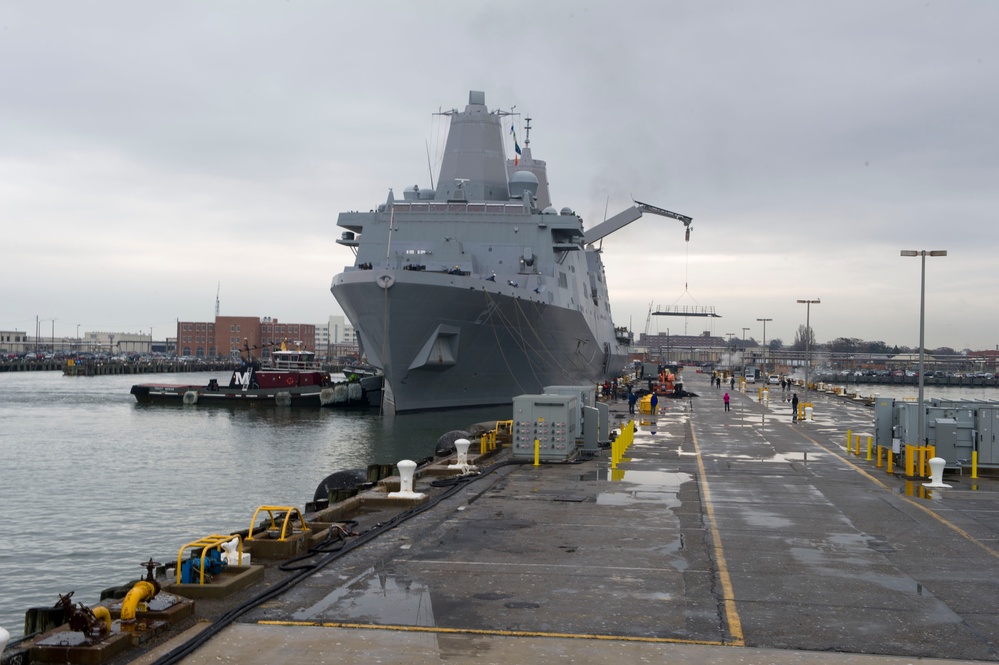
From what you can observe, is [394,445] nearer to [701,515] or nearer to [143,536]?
[143,536]

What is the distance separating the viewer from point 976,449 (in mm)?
22219

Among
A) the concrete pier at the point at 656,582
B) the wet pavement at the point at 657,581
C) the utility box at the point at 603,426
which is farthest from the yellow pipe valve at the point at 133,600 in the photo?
the utility box at the point at 603,426

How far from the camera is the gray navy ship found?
3938 cm

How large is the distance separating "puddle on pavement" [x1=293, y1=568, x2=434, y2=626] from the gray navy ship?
91.3ft

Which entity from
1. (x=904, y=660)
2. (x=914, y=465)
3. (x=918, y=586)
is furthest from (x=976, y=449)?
(x=904, y=660)

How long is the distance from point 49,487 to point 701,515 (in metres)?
19.6

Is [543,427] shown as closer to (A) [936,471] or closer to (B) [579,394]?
(B) [579,394]

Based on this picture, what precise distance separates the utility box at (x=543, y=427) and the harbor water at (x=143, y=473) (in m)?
6.11

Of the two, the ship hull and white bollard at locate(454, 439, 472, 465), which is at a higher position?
the ship hull

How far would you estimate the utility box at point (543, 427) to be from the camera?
23594 millimetres

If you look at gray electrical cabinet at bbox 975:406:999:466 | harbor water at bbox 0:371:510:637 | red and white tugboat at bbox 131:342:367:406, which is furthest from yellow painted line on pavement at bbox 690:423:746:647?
red and white tugboat at bbox 131:342:367:406

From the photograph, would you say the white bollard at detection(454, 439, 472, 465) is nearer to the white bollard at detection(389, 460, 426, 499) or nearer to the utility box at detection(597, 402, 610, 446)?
the white bollard at detection(389, 460, 426, 499)

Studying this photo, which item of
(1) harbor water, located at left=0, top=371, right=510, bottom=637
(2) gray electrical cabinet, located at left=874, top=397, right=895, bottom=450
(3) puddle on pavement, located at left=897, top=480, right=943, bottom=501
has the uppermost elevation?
(2) gray electrical cabinet, located at left=874, top=397, right=895, bottom=450

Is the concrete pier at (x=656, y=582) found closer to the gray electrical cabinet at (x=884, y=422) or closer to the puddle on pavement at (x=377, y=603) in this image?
the puddle on pavement at (x=377, y=603)
